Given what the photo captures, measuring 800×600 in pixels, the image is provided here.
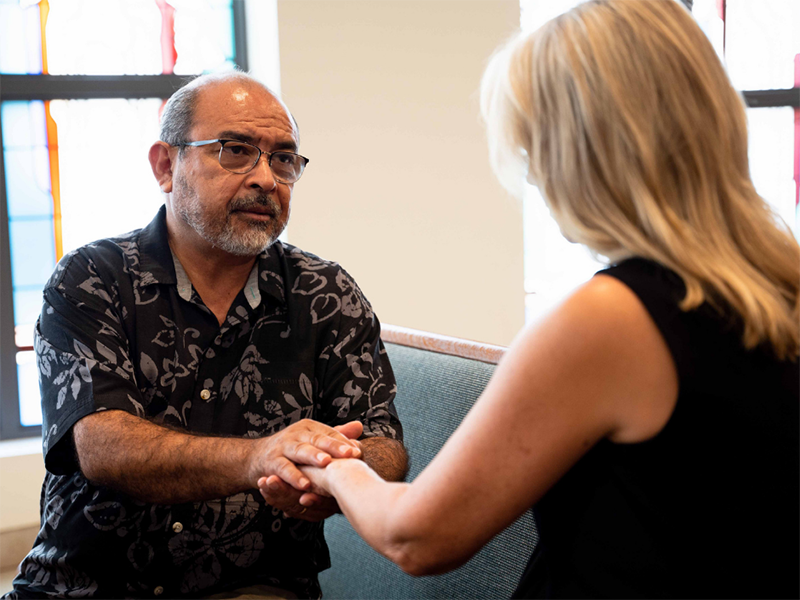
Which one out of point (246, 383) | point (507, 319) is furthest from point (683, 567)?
point (507, 319)

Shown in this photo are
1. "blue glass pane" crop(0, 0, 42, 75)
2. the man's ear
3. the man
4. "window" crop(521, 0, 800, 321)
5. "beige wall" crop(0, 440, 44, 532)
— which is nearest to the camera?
the man

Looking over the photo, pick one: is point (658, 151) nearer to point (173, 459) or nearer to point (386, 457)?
point (386, 457)

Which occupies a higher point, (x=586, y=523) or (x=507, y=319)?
(x=586, y=523)

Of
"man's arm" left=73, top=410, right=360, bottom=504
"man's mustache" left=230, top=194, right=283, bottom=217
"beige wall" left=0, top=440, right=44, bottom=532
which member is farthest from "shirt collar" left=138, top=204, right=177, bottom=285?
"beige wall" left=0, top=440, right=44, bottom=532

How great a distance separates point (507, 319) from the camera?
133 inches

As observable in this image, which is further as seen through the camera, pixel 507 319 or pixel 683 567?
pixel 507 319

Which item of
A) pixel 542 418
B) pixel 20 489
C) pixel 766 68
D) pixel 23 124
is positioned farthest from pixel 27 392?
pixel 766 68

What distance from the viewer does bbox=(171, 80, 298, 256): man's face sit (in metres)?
1.66

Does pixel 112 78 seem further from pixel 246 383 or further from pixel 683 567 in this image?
pixel 683 567

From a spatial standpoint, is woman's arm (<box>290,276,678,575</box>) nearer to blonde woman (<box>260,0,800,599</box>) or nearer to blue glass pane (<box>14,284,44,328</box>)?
blonde woman (<box>260,0,800,599</box>)

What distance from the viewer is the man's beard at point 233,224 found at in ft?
5.38

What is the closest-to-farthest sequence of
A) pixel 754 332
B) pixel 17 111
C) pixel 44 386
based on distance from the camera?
pixel 754 332
pixel 44 386
pixel 17 111

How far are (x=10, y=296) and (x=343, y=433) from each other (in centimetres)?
218

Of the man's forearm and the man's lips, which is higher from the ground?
the man's lips
